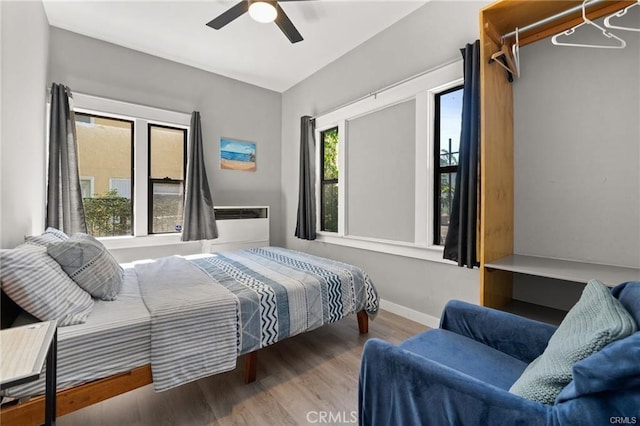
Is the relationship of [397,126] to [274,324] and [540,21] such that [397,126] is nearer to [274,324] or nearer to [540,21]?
[540,21]

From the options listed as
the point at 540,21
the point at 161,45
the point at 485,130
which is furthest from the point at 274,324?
the point at 161,45

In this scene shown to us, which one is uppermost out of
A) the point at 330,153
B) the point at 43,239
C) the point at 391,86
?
the point at 391,86

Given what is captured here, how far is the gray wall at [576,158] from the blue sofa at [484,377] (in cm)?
82

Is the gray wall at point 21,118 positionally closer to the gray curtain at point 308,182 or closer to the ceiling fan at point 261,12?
the ceiling fan at point 261,12

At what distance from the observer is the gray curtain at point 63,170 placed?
2791mm

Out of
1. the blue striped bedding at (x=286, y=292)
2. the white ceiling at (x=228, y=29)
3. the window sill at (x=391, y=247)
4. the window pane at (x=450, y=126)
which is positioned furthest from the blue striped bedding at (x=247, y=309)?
the white ceiling at (x=228, y=29)

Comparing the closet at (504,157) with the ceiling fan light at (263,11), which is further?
the ceiling fan light at (263,11)

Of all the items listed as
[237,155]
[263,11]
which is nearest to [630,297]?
[263,11]

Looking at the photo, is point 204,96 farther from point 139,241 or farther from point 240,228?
point 139,241

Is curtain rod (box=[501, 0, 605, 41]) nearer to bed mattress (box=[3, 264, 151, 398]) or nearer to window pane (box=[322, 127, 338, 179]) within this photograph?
window pane (box=[322, 127, 338, 179])

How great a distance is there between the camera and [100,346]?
1.30 m

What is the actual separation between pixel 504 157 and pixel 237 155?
339cm

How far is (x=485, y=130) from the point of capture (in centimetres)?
179

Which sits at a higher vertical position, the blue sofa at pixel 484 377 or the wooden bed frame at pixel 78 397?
the blue sofa at pixel 484 377
